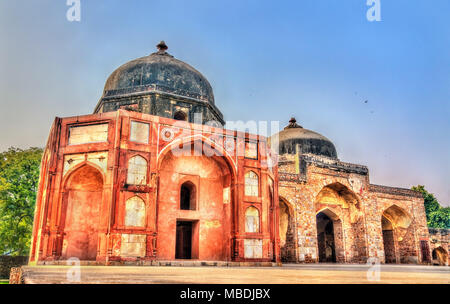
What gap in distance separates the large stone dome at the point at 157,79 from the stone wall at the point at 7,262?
361 inches

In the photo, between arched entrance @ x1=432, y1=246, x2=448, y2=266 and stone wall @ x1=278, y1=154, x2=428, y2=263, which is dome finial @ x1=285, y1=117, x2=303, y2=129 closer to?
stone wall @ x1=278, y1=154, x2=428, y2=263

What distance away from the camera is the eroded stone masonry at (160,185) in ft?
37.7

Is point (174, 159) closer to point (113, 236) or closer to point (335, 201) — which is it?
point (113, 236)

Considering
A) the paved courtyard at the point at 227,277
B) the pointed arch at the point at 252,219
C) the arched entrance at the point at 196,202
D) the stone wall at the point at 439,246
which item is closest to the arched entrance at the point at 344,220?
the stone wall at the point at 439,246

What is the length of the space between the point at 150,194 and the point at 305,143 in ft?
47.4

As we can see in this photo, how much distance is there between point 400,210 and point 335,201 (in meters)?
4.75

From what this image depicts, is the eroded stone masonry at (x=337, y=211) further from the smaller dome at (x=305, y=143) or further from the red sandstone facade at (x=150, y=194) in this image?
the red sandstone facade at (x=150, y=194)

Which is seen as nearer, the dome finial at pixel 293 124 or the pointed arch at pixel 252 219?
the pointed arch at pixel 252 219

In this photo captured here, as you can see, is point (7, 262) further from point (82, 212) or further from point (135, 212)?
point (135, 212)

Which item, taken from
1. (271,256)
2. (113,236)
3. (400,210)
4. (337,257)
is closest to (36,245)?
(113,236)

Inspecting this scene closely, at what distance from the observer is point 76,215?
40.8 ft

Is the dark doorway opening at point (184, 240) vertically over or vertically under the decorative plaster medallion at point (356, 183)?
under

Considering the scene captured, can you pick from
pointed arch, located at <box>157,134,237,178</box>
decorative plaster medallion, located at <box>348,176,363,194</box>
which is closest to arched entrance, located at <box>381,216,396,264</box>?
decorative plaster medallion, located at <box>348,176,363,194</box>

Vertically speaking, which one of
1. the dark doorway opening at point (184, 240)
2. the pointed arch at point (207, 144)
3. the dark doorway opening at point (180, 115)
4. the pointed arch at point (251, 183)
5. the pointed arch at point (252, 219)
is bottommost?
the dark doorway opening at point (184, 240)
